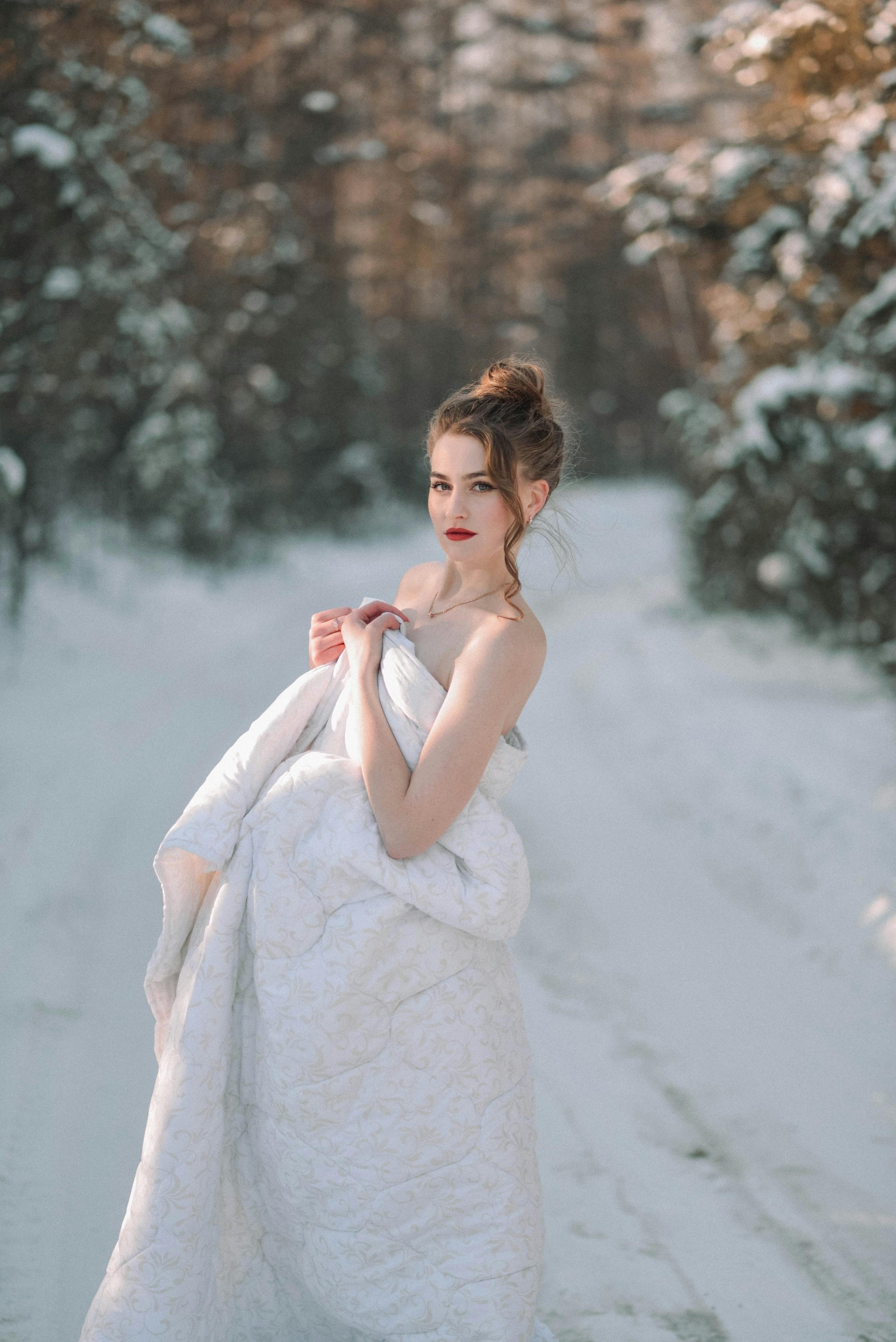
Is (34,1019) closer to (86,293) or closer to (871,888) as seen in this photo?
(871,888)

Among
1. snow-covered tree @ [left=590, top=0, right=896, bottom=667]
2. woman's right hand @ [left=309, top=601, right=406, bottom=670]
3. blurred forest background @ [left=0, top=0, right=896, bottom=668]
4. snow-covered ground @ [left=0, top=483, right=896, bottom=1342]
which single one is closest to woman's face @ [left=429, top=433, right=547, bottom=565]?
woman's right hand @ [left=309, top=601, right=406, bottom=670]

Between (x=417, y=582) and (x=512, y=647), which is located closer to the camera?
(x=512, y=647)

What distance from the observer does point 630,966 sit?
4047mm

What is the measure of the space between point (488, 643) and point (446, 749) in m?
0.19

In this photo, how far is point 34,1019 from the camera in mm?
3383

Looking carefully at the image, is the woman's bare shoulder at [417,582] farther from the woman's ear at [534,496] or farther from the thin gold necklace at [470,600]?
the woman's ear at [534,496]

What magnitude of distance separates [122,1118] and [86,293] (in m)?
7.65

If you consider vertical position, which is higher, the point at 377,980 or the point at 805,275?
the point at 805,275

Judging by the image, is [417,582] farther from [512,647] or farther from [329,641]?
[512,647]

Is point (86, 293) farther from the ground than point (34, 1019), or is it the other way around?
point (86, 293)

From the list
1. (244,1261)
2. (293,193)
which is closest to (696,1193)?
(244,1261)

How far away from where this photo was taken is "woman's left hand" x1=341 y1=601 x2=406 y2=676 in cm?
189

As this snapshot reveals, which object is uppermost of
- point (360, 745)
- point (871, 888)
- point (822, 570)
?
point (822, 570)

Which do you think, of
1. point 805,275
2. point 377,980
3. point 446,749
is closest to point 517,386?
point 446,749
